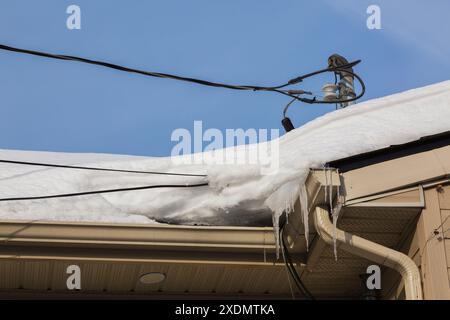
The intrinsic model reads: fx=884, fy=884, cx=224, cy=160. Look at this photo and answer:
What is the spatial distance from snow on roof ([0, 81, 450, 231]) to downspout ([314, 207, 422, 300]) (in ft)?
0.91

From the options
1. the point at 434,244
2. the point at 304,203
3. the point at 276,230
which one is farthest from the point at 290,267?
the point at 434,244

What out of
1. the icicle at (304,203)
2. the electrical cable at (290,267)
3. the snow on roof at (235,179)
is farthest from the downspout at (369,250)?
the electrical cable at (290,267)

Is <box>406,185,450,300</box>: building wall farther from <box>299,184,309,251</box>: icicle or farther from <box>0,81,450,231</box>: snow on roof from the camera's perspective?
<box>299,184,309,251</box>: icicle

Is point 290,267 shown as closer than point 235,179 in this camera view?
No

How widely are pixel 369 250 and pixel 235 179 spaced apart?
1074 mm

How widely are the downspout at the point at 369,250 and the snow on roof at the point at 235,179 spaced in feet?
0.91

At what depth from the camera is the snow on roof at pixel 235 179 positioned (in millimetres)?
6160

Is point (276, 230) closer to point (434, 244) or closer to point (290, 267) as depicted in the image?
point (290, 267)

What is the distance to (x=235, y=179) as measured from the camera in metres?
6.30

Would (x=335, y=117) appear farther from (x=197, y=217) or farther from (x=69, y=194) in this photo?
(x=69, y=194)

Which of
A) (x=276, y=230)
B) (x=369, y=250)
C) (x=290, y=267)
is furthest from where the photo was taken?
(x=290, y=267)

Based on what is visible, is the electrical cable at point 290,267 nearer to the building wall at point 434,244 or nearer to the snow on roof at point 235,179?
the snow on roof at point 235,179

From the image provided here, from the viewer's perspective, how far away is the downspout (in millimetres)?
5832

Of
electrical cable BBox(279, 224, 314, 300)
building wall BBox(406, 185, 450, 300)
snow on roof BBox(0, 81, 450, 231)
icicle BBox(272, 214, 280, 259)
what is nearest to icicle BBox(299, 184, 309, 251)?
snow on roof BBox(0, 81, 450, 231)
